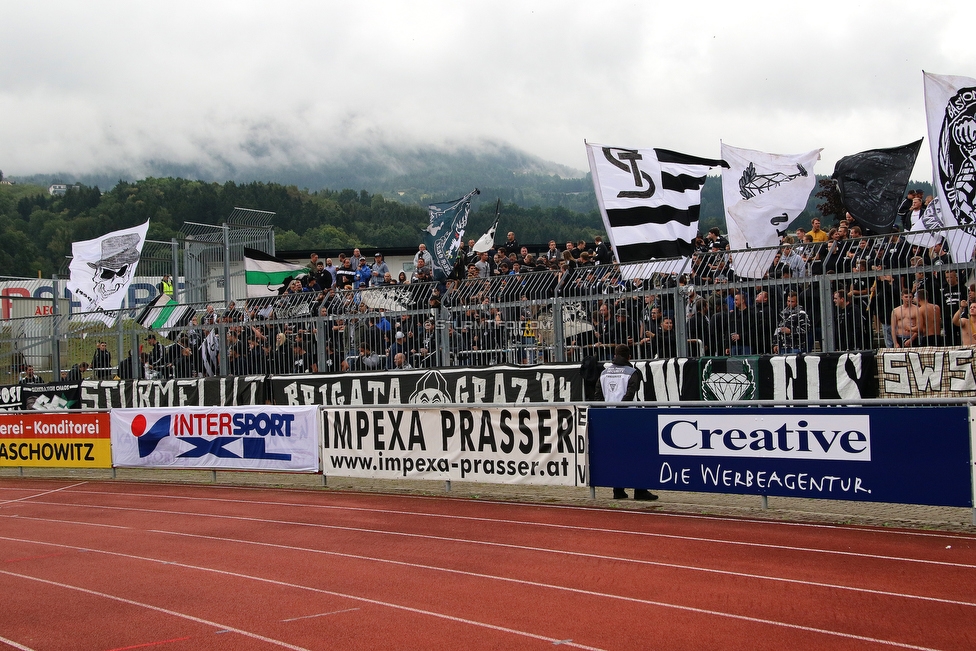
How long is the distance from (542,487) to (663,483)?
2.36 m

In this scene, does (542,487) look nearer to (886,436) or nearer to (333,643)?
(886,436)

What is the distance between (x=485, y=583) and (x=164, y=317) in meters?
16.3

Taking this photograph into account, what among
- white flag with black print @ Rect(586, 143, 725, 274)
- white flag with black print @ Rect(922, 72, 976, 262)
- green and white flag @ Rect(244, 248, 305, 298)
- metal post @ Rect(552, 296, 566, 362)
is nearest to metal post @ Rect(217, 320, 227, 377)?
green and white flag @ Rect(244, 248, 305, 298)

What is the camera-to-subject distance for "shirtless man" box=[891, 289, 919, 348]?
1261 centimetres

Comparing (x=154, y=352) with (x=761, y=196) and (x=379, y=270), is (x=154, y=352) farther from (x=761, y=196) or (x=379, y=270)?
(x=761, y=196)

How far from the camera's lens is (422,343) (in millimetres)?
18078

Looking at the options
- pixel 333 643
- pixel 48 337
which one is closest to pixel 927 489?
pixel 333 643

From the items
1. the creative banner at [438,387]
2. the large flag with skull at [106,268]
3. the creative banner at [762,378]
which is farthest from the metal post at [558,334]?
the large flag with skull at [106,268]

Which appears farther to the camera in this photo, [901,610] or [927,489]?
[927,489]

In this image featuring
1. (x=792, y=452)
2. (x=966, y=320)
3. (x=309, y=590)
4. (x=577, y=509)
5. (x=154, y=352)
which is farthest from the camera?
(x=154, y=352)

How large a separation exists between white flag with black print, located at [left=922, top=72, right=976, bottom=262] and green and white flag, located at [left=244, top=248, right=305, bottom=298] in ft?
60.7

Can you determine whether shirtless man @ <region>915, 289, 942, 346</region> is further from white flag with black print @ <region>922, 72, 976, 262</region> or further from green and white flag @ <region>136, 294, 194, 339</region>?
green and white flag @ <region>136, 294, 194, 339</region>

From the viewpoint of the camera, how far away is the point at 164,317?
74.5 ft

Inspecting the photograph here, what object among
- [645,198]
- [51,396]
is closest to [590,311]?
[645,198]
